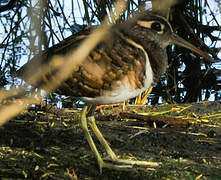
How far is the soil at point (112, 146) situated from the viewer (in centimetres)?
257

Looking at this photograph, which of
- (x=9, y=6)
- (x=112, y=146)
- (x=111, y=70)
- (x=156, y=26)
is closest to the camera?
(x=111, y=70)

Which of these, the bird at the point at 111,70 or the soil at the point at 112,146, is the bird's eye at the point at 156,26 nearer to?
the bird at the point at 111,70

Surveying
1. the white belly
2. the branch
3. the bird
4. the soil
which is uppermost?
the branch

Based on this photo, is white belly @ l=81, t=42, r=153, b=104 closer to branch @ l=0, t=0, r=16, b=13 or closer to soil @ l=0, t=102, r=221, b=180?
soil @ l=0, t=102, r=221, b=180

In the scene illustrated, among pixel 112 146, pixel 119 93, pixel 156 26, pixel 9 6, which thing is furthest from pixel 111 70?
pixel 9 6

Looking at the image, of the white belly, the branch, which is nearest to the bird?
the white belly

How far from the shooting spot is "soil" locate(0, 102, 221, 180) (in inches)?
101

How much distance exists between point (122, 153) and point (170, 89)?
3155 mm

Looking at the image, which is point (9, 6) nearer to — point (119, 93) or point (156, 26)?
point (156, 26)

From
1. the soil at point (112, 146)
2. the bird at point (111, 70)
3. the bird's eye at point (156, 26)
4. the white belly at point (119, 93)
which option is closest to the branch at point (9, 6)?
the soil at point (112, 146)

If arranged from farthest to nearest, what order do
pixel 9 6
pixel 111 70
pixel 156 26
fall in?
pixel 9 6, pixel 156 26, pixel 111 70

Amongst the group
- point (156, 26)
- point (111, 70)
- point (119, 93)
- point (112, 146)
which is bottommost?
point (112, 146)

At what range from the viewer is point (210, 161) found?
288 centimetres

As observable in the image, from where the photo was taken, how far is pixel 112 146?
312cm
